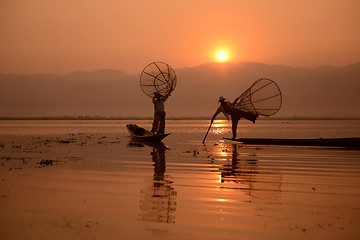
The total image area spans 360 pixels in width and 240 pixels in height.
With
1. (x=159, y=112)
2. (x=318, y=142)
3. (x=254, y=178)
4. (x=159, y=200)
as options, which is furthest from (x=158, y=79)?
(x=159, y=200)

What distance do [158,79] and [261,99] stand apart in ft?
23.0

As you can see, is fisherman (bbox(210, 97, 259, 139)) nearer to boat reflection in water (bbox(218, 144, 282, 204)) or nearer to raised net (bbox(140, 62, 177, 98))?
raised net (bbox(140, 62, 177, 98))

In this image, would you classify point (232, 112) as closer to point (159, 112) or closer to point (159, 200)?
point (159, 112)

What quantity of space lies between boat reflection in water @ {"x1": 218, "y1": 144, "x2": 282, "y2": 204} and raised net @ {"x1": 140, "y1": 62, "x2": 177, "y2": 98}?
1204 centimetres

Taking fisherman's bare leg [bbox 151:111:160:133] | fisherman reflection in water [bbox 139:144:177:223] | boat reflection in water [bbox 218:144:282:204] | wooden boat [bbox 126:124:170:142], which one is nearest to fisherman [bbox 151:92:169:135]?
fisherman's bare leg [bbox 151:111:160:133]

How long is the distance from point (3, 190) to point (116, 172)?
461 cm

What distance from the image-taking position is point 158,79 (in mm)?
32562

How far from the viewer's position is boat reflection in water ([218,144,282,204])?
11.6 m

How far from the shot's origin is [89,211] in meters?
9.94

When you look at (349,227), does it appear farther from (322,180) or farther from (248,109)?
(248,109)

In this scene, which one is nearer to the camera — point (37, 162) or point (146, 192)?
point (146, 192)

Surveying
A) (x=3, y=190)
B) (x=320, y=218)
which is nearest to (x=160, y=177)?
(x=3, y=190)

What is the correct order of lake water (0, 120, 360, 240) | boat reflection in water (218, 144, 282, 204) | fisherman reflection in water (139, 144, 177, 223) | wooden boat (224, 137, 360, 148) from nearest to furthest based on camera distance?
lake water (0, 120, 360, 240), fisherman reflection in water (139, 144, 177, 223), boat reflection in water (218, 144, 282, 204), wooden boat (224, 137, 360, 148)

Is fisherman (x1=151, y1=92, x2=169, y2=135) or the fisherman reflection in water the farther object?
fisherman (x1=151, y1=92, x2=169, y2=135)
